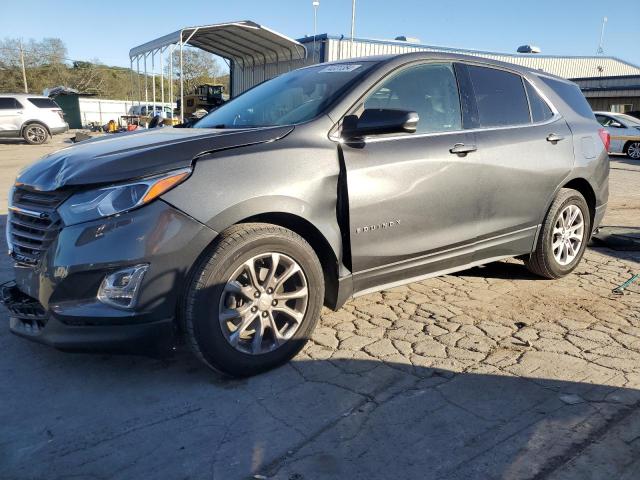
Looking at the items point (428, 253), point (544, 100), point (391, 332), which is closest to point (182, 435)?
point (391, 332)

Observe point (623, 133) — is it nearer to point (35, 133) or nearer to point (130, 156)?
point (130, 156)

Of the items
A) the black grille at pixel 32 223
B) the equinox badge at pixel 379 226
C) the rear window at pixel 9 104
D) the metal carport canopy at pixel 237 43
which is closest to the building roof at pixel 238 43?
the metal carport canopy at pixel 237 43

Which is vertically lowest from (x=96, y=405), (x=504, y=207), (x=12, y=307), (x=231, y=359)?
(x=96, y=405)

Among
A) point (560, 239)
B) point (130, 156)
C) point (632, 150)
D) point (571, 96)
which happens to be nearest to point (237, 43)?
point (632, 150)

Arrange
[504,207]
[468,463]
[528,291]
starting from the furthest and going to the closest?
1. [528,291]
2. [504,207]
3. [468,463]

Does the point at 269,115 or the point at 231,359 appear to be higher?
the point at 269,115

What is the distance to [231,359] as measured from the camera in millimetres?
2881

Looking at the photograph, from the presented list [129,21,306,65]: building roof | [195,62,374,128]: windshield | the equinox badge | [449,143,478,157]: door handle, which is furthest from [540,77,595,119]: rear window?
[129,21,306,65]: building roof

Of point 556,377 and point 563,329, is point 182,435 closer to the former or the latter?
point 556,377

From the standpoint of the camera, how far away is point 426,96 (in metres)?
3.80

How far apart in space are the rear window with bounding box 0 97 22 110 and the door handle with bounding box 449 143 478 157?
21872 millimetres

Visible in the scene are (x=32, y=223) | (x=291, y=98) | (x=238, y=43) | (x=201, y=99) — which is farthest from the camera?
(x=201, y=99)

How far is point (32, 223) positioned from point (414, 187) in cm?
222

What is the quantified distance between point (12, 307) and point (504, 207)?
332cm
